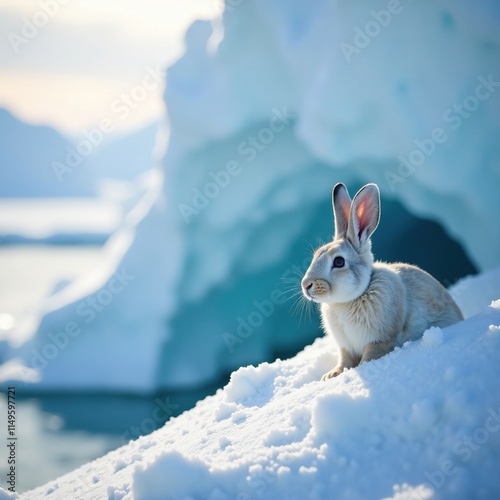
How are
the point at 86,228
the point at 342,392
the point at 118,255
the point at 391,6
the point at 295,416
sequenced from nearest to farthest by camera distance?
the point at 342,392, the point at 295,416, the point at 391,6, the point at 118,255, the point at 86,228

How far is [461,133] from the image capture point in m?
6.70

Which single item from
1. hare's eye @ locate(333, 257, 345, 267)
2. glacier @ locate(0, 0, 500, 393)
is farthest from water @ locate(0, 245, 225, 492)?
hare's eye @ locate(333, 257, 345, 267)

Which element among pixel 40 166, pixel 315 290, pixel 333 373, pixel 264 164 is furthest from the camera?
pixel 40 166

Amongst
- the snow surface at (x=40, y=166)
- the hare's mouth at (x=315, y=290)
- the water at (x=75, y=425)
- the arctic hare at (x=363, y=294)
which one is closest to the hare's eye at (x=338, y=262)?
the arctic hare at (x=363, y=294)

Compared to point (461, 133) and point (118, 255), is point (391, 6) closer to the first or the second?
point (461, 133)

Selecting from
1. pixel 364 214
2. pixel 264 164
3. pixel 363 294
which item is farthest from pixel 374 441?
pixel 264 164

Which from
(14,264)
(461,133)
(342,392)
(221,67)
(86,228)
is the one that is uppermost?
(86,228)

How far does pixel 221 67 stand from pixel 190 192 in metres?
1.64

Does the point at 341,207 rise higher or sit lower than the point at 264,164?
lower

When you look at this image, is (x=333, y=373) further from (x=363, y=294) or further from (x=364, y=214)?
(x=364, y=214)

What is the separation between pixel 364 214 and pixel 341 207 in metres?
0.14

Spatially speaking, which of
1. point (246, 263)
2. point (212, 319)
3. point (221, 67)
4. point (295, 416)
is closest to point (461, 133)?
point (221, 67)

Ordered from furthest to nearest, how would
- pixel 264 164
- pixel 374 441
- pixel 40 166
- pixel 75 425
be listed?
1. pixel 40 166
2. pixel 264 164
3. pixel 75 425
4. pixel 374 441

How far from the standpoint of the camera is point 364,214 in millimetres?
3227
